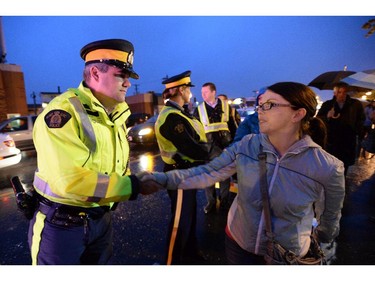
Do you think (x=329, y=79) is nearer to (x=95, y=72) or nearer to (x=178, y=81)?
(x=178, y=81)

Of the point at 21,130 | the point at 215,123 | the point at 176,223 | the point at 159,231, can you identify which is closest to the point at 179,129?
the point at 176,223

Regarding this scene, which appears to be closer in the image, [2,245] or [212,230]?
[2,245]

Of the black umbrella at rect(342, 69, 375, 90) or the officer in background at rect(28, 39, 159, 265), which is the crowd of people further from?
the black umbrella at rect(342, 69, 375, 90)

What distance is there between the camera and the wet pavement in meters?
3.00

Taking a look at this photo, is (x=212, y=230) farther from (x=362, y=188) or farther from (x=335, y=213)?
(x=362, y=188)

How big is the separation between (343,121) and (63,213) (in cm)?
454

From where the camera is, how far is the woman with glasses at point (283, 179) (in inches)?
62.8

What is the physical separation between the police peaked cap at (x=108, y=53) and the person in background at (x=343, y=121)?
3878 millimetres

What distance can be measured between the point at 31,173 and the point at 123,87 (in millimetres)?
6720

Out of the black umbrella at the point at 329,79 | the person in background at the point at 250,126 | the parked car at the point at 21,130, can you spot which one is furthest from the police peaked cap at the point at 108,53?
the parked car at the point at 21,130

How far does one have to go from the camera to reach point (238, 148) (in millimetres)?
1844

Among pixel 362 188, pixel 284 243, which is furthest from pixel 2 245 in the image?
pixel 362 188

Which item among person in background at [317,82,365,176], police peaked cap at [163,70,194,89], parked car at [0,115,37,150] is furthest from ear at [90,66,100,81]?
parked car at [0,115,37,150]

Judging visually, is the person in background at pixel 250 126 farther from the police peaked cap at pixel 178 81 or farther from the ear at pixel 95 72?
the ear at pixel 95 72
